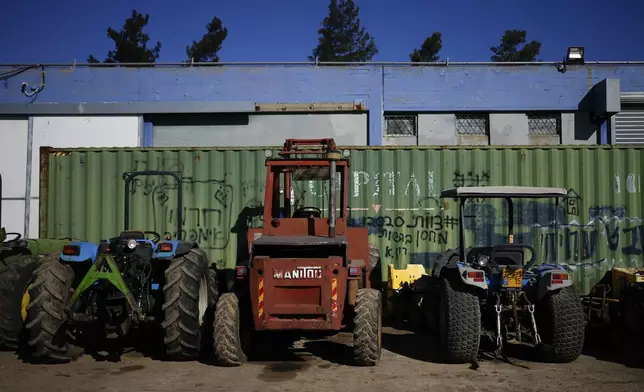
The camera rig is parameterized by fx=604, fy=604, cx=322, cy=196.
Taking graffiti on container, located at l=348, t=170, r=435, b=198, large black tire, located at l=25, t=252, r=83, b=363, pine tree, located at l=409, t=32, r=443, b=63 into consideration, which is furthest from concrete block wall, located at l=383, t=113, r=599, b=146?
pine tree, located at l=409, t=32, r=443, b=63

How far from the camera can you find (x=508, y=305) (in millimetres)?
7188

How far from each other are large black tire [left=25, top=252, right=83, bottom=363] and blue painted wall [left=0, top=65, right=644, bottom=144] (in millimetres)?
8945

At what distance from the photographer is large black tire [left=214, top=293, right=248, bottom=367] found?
674cm

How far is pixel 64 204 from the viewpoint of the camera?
10.9 metres

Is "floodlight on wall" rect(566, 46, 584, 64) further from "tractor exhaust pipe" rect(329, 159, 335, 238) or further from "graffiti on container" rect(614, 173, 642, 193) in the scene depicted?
"tractor exhaust pipe" rect(329, 159, 335, 238)

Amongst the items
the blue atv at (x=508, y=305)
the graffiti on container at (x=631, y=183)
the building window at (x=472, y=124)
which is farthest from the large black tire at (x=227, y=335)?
the building window at (x=472, y=124)

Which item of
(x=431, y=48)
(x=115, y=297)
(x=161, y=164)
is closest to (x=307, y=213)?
(x=115, y=297)

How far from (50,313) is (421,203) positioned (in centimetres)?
635

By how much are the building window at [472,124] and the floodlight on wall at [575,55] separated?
99.7 inches

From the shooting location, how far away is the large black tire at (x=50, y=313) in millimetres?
6719

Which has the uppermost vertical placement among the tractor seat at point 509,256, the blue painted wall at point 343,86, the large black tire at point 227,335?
the blue painted wall at point 343,86

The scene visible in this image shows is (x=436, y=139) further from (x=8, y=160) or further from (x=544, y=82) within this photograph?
(x=8, y=160)

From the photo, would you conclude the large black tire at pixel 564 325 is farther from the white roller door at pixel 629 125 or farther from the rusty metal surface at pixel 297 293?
the white roller door at pixel 629 125

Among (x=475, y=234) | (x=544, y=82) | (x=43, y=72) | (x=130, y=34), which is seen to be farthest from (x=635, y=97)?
(x=130, y=34)
